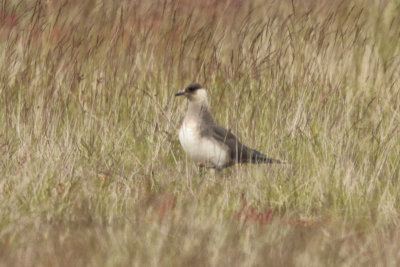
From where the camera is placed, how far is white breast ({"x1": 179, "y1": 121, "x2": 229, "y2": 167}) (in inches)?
229

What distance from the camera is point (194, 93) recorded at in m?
6.24

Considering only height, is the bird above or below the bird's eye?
below

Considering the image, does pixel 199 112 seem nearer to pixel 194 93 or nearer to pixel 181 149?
pixel 194 93

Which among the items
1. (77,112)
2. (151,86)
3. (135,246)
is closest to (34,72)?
(77,112)

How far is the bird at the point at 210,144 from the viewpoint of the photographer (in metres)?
5.82

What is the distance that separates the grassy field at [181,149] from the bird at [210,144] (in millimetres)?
159

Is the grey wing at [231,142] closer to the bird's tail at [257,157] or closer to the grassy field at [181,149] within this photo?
the bird's tail at [257,157]

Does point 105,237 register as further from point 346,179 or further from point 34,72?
point 34,72

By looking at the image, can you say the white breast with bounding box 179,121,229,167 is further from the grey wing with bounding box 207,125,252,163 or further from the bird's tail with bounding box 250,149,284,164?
the bird's tail with bounding box 250,149,284,164

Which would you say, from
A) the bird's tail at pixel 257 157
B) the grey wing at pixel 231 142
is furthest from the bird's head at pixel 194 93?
the bird's tail at pixel 257 157

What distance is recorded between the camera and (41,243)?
4160 mm

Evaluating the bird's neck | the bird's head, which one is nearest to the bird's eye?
the bird's head

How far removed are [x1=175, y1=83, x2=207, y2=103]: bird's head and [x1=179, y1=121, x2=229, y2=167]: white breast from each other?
329 millimetres

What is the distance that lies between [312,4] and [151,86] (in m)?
2.04
